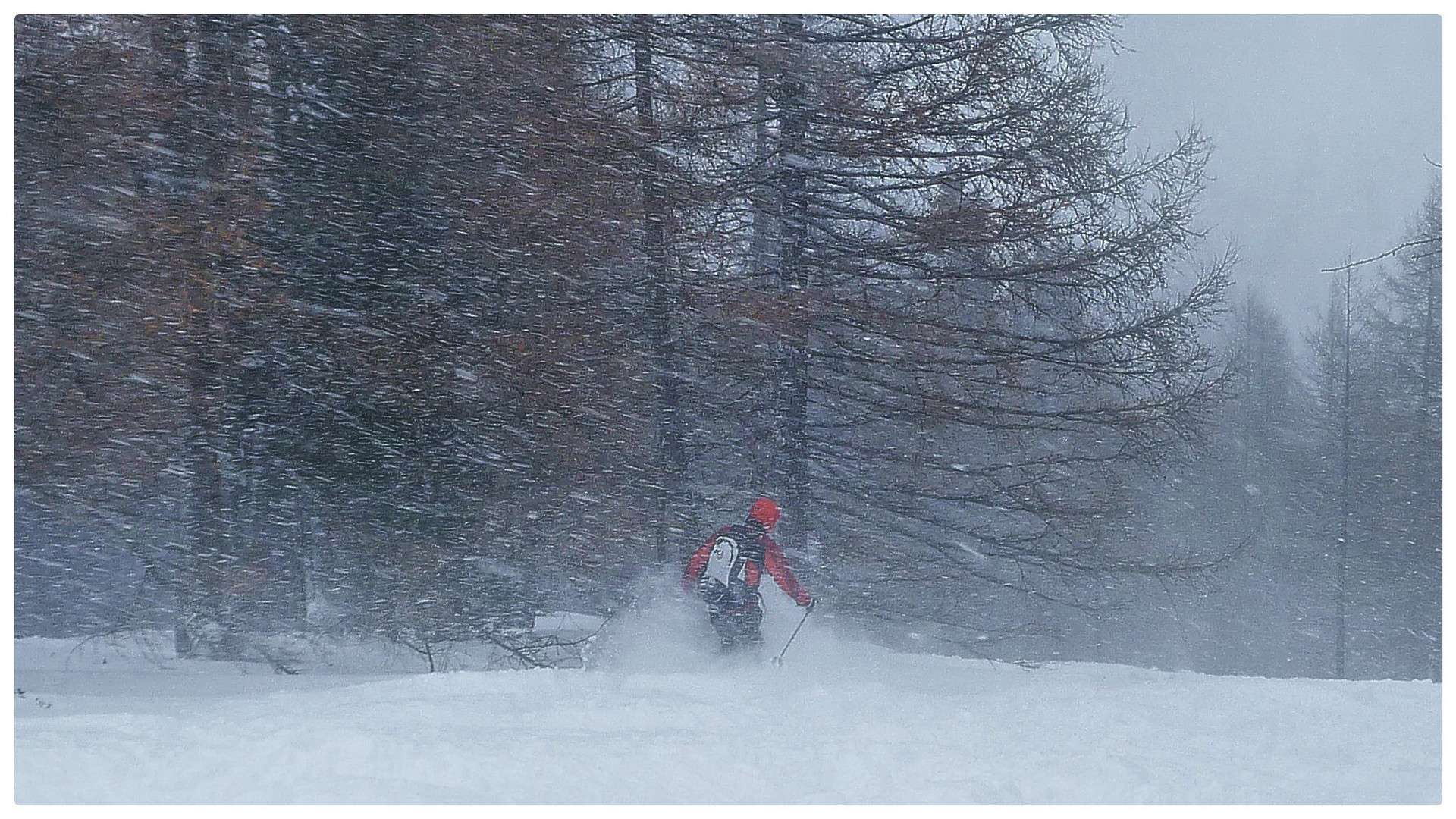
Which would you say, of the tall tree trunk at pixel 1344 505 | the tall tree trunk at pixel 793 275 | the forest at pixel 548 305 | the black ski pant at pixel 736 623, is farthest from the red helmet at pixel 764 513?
the tall tree trunk at pixel 1344 505

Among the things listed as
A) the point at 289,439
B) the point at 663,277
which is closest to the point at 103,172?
the point at 289,439

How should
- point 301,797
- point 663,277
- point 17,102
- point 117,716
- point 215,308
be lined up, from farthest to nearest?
point 663,277
point 215,308
point 17,102
point 117,716
point 301,797

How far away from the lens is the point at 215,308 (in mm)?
9734

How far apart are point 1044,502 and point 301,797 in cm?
878

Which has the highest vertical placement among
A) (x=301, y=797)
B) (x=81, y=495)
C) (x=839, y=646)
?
(x=81, y=495)

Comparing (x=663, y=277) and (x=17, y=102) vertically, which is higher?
(x=17, y=102)

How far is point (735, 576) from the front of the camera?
28.7 feet

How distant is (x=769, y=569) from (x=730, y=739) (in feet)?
9.06

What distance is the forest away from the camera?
31.5ft

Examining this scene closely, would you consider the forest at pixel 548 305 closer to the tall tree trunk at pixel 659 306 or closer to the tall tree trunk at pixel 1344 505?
the tall tree trunk at pixel 659 306

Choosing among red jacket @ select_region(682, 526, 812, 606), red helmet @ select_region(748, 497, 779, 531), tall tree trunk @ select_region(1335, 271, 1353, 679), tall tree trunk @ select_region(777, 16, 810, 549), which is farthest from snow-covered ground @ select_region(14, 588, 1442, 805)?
tall tree trunk @ select_region(1335, 271, 1353, 679)

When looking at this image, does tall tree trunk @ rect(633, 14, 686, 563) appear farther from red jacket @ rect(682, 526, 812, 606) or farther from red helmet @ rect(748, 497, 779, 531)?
red jacket @ rect(682, 526, 812, 606)

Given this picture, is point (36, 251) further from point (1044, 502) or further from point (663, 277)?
point (1044, 502)

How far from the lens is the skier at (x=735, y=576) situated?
871 cm
